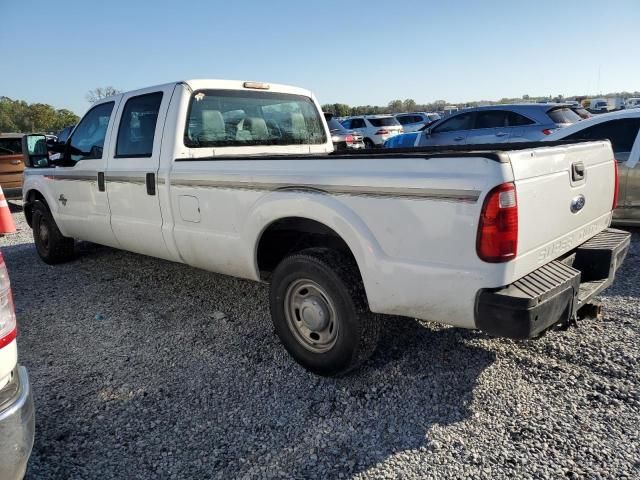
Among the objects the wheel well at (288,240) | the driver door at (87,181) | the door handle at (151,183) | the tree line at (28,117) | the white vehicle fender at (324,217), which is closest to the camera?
the white vehicle fender at (324,217)

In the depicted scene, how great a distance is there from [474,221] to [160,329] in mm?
2811

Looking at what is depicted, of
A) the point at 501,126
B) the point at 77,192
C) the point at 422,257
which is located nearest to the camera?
the point at 422,257

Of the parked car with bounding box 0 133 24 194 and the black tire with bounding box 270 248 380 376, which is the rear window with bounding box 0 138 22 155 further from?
the black tire with bounding box 270 248 380 376

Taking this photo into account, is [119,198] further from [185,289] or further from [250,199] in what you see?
[250,199]

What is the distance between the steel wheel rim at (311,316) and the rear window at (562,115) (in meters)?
8.04

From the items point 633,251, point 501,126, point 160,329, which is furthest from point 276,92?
point 501,126

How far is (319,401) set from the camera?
3.03m

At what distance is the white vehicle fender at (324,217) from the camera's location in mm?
2783

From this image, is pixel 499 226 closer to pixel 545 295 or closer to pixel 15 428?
pixel 545 295

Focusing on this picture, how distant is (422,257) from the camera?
8.50ft

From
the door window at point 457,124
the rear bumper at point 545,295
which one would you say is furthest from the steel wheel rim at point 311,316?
the door window at point 457,124

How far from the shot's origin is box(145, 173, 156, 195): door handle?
413cm

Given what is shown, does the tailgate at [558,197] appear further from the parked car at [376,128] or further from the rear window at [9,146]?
the parked car at [376,128]

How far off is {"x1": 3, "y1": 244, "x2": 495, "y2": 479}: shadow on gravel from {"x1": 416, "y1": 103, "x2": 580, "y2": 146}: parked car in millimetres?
6920
